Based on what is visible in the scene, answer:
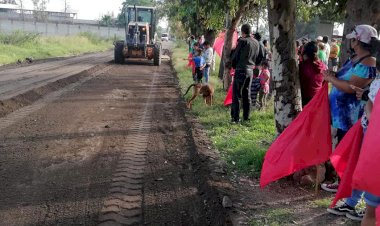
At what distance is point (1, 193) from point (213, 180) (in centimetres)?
252

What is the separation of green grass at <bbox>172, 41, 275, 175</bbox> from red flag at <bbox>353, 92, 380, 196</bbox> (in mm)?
2745

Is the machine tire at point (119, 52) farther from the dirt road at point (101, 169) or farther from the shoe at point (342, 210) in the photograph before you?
the shoe at point (342, 210)

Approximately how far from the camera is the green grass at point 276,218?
419 cm

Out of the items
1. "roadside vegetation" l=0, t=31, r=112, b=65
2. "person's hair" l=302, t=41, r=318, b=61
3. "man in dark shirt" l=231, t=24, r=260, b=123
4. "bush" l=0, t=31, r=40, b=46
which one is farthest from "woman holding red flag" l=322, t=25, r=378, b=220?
"bush" l=0, t=31, r=40, b=46

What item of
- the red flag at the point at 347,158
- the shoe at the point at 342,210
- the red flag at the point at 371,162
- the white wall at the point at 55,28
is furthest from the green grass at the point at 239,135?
the white wall at the point at 55,28

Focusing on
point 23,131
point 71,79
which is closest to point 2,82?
point 71,79

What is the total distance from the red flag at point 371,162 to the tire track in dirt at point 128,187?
2235 mm

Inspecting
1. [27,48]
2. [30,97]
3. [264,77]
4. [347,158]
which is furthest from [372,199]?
[27,48]

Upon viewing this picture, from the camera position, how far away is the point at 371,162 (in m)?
2.96

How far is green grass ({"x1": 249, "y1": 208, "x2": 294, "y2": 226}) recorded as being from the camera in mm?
4191

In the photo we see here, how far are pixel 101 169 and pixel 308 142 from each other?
2.82 m

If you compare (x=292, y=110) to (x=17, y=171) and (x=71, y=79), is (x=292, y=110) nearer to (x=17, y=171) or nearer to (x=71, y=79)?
(x=17, y=171)

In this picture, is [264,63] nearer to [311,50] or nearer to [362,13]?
[311,50]

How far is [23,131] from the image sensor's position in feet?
25.7
